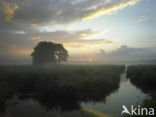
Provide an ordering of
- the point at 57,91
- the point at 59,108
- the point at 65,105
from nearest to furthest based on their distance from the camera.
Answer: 1. the point at 59,108
2. the point at 65,105
3. the point at 57,91

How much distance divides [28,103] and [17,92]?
3927 mm

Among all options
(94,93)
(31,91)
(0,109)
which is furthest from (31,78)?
(94,93)

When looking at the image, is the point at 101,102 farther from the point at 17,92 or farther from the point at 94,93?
the point at 17,92

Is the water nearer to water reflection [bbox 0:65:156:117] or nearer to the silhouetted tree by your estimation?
water reflection [bbox 0:65:156:117]

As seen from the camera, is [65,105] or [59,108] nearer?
[59,108]

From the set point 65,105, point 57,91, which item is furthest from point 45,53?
point 65,105

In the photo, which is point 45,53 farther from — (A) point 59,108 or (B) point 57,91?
(A) point 59,108

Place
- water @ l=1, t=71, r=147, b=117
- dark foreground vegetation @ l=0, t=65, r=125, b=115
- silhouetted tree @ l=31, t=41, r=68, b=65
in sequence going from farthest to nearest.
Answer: silhouetted tree @ l=31, t=41, r=68, b=65
dark foreground vegetation @ l=0, t=65, r=125, b=115
water @ l=1, t=71, r=147, b=117

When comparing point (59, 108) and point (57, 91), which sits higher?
point (57, 91)

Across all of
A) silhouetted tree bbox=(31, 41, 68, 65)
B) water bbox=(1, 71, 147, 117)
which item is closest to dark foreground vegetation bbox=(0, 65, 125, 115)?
water bbox=(1, 71, 147, 117)

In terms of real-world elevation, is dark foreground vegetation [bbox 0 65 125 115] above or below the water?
above

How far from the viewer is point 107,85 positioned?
18.3m

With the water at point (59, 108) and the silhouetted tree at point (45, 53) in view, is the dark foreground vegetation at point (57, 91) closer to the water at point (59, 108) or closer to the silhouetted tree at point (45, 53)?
the water at point (59, 108)

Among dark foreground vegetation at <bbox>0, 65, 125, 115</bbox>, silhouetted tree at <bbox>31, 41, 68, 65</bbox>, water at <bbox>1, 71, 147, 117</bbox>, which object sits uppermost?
silhouetted tree at <bbox>31, 41, 68, 65</bbox>
